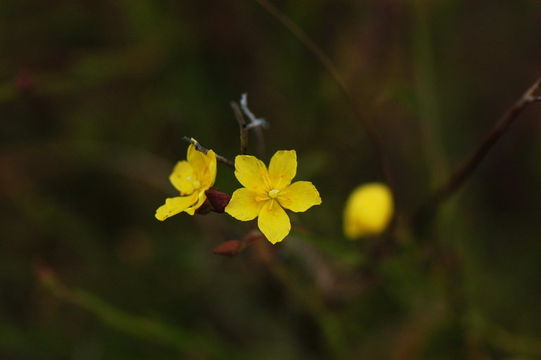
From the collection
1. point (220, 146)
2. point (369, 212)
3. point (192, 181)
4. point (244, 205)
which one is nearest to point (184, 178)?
point (192, 181)

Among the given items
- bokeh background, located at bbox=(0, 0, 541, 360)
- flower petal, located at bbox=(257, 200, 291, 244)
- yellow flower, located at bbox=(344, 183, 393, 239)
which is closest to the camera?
flower petal, located at bbox=(257, 200, 291, 244)

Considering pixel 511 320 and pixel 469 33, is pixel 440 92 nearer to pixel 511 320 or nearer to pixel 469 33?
pixel 469 33

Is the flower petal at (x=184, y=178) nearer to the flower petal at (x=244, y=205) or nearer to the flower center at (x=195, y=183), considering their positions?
the flower center at (x=195, y=183)

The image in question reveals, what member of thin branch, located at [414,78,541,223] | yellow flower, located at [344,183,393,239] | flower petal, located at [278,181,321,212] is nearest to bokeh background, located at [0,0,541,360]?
yellow flower, located at [344,183,393,239]

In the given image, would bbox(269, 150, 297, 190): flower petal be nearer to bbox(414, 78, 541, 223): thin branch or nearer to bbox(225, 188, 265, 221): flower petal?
bbox(225, 188, 265, 221): flower petal

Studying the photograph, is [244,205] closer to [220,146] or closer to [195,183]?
[195,183]

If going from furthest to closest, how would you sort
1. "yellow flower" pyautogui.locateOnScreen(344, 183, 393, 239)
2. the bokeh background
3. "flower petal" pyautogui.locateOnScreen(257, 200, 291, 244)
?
the bokeh background < "yellow flower" pyautogui.locateOnScreen(344, 183, 393, 239) < "flower petal" pyautogui.locateOnScreen(257, 200, 291, 244)
